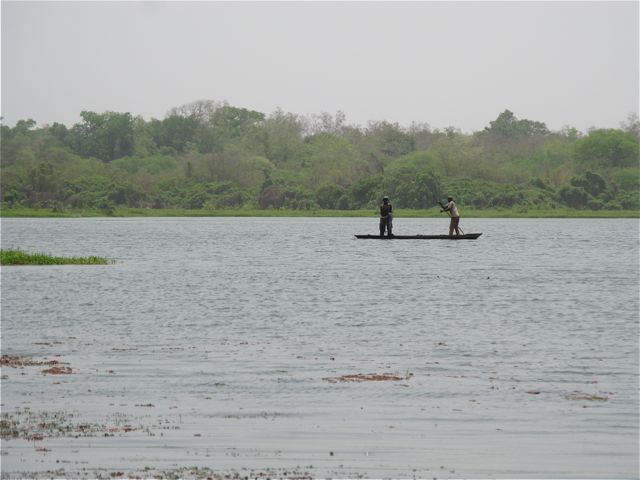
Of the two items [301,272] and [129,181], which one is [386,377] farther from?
[129,181]

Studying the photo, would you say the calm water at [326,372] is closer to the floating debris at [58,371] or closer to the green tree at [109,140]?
the floating debris at [58,371]

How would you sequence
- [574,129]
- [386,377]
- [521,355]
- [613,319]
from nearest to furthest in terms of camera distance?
[386,377] < [521,355] < [613,319] < [574,129]

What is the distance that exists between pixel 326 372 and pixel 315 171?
122418 mm

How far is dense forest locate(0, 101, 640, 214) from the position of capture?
443ft

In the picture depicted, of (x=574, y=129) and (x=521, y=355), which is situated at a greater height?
(x=574, y=129)

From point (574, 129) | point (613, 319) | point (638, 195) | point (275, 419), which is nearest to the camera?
point (275, 419)

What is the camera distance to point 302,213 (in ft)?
450

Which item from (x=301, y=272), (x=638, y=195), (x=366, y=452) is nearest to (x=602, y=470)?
(x=366, y=452)

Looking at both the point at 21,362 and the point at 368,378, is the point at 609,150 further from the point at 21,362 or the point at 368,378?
the point at 21,362

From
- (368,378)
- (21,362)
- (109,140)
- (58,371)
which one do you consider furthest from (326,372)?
(109,140)

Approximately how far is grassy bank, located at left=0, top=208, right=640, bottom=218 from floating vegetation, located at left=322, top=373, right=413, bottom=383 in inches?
4179

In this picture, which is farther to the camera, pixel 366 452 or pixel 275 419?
pixel 275 419

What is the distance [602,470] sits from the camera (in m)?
13.8

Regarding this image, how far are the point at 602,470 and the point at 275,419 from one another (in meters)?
5.05
